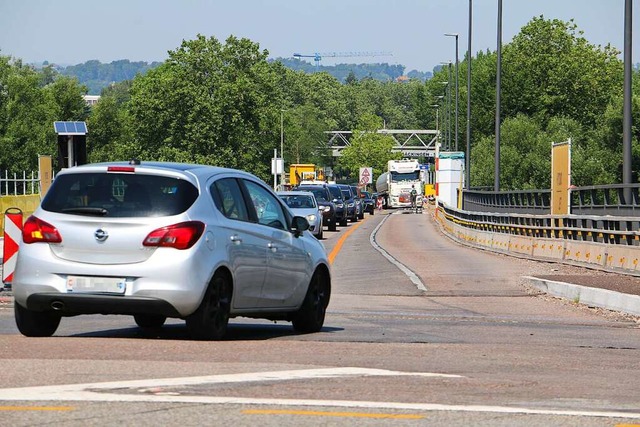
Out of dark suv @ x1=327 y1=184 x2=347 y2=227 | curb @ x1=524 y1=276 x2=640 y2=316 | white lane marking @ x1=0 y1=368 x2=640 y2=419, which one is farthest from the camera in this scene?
dark suv @ x1=327 y1=184 x2=347 y2=227

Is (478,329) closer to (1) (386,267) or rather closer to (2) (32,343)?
(2) (32,343)

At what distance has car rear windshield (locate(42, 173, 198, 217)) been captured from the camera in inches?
455

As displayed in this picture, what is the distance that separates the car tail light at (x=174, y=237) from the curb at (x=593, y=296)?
770 cm

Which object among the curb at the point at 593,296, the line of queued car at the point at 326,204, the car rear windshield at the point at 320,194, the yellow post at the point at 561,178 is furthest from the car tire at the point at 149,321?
the car rear windshield at the point at 320,194

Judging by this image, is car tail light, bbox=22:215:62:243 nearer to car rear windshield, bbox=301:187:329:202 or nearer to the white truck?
car rear windshield, bbox=301:187:329:202

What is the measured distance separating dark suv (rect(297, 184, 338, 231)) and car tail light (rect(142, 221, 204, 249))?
4430 centimetres

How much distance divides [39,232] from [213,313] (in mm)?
1584

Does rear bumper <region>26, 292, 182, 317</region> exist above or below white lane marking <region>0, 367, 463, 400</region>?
above

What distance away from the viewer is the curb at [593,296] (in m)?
17.6

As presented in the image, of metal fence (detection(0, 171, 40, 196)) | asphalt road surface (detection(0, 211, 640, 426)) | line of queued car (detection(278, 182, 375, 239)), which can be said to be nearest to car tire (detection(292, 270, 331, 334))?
asphalt road surface (detection(0, 211, 640, 426))

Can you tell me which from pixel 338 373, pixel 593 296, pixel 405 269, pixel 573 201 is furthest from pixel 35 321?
pixel 573 201

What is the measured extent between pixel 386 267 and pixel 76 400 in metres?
21.6

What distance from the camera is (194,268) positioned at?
447 inches

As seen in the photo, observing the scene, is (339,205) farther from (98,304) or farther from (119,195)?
(98,304)
